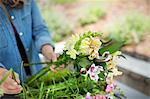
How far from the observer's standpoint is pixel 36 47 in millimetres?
2801

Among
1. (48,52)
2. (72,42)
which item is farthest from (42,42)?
(72,42)

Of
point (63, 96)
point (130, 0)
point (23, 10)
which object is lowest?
point (63, 96)

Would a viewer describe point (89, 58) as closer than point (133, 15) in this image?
Yes

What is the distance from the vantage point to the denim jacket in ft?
8.31

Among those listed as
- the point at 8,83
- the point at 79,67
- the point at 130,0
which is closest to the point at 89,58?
the point at 79,67

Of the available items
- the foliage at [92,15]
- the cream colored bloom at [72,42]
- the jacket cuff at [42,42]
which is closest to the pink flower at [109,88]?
the cream colored bloom at [72,42]

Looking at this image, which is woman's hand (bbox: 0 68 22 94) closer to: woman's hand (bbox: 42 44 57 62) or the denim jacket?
the denim jacket

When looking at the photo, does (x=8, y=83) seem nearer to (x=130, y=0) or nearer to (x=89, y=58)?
(x=89, y=58)

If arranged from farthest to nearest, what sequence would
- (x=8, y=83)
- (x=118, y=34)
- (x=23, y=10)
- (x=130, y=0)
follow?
1. (x=130, y=0)
2. (x=118, y=34)
3. (x=23, y=10)
4. (x=8, y=83)

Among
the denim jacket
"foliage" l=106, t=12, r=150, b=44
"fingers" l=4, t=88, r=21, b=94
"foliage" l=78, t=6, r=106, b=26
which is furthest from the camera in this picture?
"foliage" l=78, t=6, r=106, b=26

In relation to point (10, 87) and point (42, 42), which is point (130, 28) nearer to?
point (42, 42)

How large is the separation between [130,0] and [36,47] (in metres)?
4.52

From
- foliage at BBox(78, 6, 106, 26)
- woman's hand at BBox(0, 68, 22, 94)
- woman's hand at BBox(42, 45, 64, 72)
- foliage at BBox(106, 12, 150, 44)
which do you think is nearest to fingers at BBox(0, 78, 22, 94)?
woman's hand at BBox(0, 68, 22, 94)

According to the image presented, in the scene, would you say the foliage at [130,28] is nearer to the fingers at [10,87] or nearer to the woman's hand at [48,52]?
the woman's hand at [48,52]
